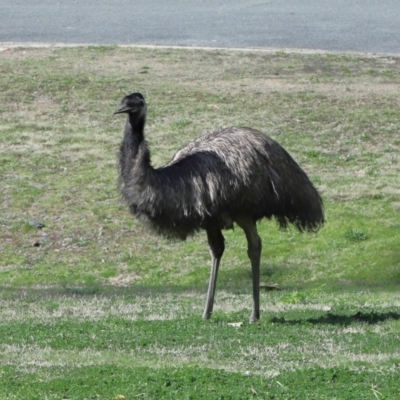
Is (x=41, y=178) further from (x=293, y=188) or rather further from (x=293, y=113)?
(x=293, y=188)

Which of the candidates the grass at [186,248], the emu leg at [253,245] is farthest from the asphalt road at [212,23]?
the emu leg at [253,245]

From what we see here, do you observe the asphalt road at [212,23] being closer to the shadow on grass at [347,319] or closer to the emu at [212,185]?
the emu at [212,185]

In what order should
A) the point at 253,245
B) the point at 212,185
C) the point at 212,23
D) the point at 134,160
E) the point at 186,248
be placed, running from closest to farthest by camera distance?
the point at 134,160 → the point at 212,185 → the point at 253,245 → the point at 186,248 → the point at 212,23

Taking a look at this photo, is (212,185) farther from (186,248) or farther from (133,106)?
(186,248)

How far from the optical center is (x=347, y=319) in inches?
510

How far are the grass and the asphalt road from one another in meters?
1.71

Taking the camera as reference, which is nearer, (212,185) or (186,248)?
(212,185)

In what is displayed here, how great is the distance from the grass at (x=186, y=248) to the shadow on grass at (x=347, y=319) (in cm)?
3

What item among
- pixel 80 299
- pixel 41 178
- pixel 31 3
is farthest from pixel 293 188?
pixel 31 3

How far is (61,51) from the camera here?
1205 inches

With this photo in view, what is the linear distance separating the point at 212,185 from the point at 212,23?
2216cm

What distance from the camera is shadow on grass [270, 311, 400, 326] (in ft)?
41.7

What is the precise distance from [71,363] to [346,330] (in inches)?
131

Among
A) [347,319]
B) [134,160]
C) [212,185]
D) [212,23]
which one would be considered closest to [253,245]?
[212,185]
